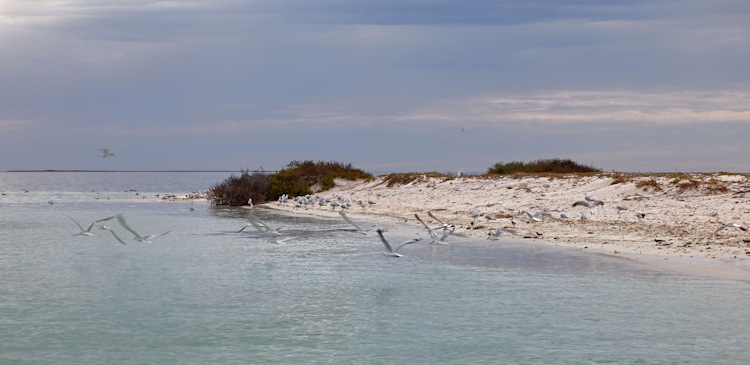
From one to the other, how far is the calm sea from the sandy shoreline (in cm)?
128

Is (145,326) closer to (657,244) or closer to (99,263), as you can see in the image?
(99,263)

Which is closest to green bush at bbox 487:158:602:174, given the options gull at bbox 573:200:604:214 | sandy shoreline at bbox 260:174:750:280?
sandy shoreline at bbox 260:174:750:280

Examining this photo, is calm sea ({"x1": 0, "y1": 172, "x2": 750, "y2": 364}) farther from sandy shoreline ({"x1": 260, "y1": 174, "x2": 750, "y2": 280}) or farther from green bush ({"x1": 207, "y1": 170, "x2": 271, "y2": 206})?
green bush ({"x1": 207, "y1": 170, "x2": 271, "y2": 206})

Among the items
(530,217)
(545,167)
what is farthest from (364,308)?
(545,167)

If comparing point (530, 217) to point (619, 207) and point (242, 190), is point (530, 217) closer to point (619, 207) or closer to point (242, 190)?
point (619, 207)

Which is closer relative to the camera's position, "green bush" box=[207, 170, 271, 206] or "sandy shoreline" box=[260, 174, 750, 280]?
"sandy shoreline" box=[260, 174, 750, 280]

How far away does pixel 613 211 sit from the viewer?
2117 centimetres

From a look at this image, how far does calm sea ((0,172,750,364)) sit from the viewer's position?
8.67 m

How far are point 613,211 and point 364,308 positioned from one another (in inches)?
473

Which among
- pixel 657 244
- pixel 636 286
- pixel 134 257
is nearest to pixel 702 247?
pixel 657 244

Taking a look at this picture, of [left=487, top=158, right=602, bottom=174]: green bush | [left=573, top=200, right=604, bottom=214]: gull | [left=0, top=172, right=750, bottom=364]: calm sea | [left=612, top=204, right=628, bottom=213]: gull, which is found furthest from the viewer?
[left=487, top=158, right=602, bottom=174]: green bush

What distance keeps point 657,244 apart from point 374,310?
7.72 m

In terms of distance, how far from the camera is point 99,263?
657 inches

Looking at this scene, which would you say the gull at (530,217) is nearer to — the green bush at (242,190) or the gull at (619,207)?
the gull at (619,207)
